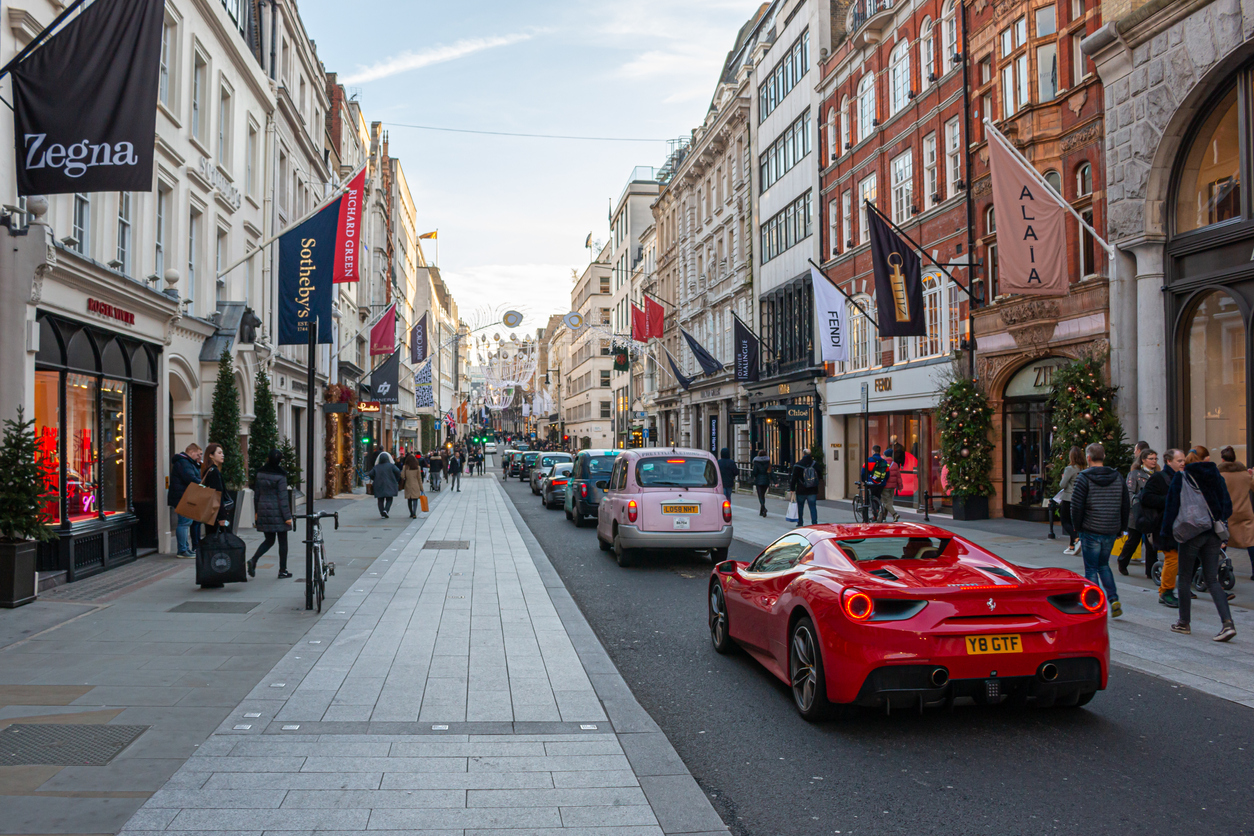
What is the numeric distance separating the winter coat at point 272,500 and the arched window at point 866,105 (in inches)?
911

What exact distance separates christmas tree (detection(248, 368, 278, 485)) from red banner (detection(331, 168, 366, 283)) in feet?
10.1

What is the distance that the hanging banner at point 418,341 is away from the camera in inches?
1545

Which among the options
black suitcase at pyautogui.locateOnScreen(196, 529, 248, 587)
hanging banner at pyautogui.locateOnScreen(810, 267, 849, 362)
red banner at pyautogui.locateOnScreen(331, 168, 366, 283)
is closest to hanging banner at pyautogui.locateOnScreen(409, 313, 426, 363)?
red banner at pyautogui.locateOnScreen(331, 168, 366, 283)

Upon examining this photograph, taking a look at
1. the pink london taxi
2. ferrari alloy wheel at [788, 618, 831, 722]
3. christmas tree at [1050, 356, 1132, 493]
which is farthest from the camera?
christmas tree at [1050, 356, 1132, 493]

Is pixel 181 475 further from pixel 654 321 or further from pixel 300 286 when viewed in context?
pixel 654 321

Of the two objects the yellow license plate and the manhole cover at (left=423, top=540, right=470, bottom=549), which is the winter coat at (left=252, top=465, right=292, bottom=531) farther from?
the yellow license plate

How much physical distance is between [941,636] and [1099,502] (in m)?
4.96

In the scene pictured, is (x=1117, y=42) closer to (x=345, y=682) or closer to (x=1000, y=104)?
(x=1000, y=104)

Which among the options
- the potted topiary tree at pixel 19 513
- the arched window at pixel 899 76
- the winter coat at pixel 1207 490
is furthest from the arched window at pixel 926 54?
the potted topiary tree at pixel 19 513

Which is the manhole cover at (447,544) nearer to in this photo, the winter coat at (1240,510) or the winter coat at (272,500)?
the winter coat at (272,500)

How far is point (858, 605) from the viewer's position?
19.5ft

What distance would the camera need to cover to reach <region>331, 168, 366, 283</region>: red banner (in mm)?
23297

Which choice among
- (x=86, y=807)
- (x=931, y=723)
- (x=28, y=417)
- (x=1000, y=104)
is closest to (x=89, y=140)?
(x=28, y=417)

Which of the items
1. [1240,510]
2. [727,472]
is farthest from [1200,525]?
[727,472]
